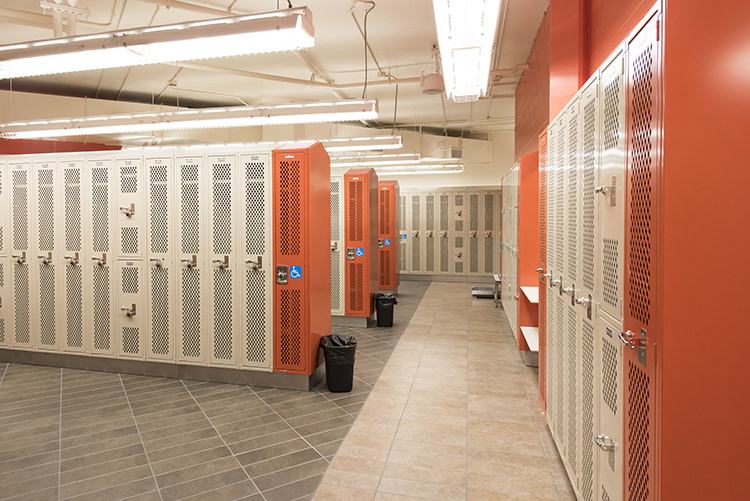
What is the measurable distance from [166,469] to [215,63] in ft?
19.1

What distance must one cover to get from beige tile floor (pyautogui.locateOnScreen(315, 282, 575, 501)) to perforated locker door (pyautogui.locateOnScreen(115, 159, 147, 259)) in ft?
9.87

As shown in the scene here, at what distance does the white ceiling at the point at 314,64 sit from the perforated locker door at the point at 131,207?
5.12 feet

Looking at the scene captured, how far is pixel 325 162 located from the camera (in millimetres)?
4973

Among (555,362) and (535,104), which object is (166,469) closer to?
(555,362)

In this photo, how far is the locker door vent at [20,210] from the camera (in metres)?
5.20

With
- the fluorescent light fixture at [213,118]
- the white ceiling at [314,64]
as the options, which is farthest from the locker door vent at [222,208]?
the white ceiling at [314,64]

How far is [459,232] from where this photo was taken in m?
11.9

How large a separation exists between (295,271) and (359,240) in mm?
2739

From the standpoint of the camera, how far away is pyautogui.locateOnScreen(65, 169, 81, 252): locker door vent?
5.02 meters

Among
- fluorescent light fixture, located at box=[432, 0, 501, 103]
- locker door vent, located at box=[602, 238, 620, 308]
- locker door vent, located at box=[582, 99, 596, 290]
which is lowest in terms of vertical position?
locker door vent, located at box=[602, 238, 620, 308]

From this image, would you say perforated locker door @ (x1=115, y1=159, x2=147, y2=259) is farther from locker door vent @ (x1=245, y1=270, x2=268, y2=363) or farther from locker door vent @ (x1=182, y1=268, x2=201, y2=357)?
locker door vent @ (x1=245, y1=270, x2=268, y2=363)

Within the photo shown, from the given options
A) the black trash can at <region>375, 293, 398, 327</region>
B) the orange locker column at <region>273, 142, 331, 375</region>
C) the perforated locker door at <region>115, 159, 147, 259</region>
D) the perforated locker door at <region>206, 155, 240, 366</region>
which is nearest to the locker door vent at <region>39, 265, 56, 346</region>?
the perforated locker door at <region>115, 159, 147, 259</region>

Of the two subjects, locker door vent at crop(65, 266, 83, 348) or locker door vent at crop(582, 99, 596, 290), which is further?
locker door vent at crop(65, 266, 83, 348)

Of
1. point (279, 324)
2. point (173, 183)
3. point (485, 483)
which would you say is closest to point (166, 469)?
point (279, 324)
